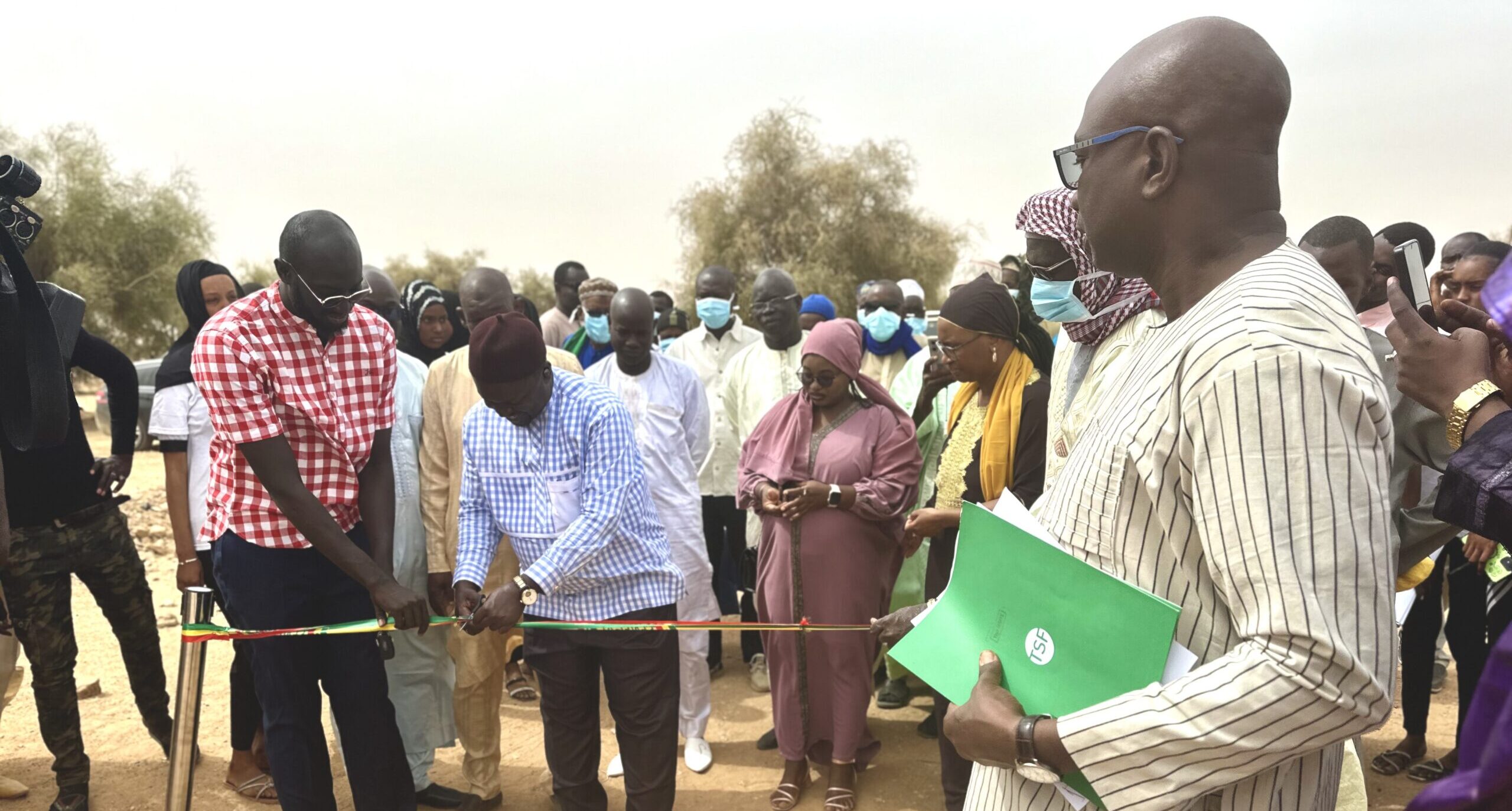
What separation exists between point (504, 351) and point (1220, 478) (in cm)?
268

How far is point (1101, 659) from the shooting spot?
1367 millimetres

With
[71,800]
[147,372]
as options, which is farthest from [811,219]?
[71,800]

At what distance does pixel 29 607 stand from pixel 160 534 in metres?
6.55

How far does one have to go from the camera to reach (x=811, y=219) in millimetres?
28281

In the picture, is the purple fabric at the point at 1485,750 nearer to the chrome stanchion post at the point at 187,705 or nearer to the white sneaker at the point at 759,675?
the chrome stanchion post at the point at 187,705

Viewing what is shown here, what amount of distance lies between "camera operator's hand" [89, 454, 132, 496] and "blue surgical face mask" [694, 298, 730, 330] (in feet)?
13.6

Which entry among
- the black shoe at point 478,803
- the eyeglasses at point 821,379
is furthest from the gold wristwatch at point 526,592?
the eyeglasses at point 821,379

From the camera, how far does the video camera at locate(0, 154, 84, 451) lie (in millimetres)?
3498

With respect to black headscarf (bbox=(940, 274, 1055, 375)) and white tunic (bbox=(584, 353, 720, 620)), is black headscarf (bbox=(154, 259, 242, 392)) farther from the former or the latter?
black headscarf (bbox=(940, 274, 1055, 375))

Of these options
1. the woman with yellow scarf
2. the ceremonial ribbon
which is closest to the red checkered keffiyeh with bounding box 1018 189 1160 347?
the woman with yellow scarf

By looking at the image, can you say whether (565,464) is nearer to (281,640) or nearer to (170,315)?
(281,640)

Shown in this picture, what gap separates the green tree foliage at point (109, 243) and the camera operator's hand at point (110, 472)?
23.2 metres

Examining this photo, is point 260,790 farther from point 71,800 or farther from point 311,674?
point 311,674

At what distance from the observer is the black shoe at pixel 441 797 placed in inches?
180
